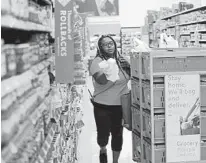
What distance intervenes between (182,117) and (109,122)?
0.87 meters

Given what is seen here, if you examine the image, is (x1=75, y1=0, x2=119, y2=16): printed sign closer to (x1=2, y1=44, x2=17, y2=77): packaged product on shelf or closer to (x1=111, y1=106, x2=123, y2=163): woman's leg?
(x1=111, y1=106, x2=123, y2=163): woman's leg

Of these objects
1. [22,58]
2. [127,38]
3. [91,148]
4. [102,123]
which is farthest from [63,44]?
[127,38]

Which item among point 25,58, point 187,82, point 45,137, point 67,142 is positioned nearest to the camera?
point 25,58

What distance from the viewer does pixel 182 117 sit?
131 inches

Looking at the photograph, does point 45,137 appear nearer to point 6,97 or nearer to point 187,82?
point 6,97

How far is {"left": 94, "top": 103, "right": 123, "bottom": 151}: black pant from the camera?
12.6ft

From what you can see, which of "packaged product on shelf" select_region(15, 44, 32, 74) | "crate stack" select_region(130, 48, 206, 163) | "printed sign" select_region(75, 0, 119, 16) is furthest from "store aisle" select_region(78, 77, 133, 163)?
"printed sign" select_region(75, 0, 119, 16)

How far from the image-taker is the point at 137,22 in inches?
818

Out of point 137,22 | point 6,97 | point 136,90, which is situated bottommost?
point 136,90

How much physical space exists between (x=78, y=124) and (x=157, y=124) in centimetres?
98

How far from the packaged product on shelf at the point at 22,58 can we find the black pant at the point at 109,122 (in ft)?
8.34

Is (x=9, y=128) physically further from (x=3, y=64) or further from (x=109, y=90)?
(x=109, y=90)

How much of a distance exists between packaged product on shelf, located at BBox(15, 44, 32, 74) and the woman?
243 centimetres

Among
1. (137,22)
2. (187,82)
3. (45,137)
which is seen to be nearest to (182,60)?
(187,82)
